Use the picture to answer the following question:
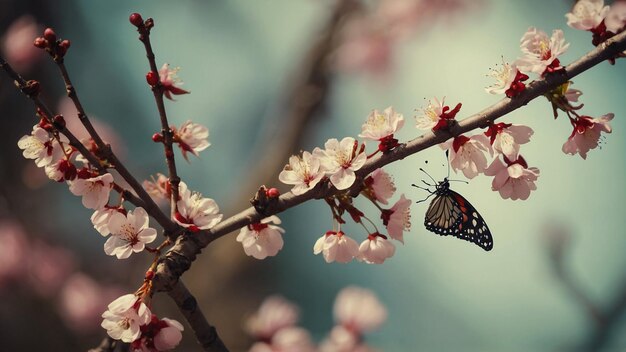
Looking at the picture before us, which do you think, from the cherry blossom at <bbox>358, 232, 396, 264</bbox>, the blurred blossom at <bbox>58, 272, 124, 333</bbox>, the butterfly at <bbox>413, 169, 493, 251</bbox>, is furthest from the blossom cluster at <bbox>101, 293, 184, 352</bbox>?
the blurred blossom at <bbox>58, 272, 124, 333</bbox>

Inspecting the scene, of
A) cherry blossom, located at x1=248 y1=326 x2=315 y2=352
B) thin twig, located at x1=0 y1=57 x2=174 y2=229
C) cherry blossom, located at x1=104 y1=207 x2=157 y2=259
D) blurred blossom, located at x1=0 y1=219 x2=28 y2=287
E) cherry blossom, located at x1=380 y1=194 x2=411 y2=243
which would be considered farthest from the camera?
blurred blossom, located at x1=0 y1=219 x2=28 y2=287

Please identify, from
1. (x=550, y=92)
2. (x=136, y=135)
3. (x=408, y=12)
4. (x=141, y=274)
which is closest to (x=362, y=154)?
(x=550, y=92)

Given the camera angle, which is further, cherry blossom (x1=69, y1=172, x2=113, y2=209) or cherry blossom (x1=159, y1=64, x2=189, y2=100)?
cherry blossom (x1=159, y1=64, x2=189, y2=100)

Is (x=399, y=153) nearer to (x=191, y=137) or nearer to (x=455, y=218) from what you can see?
(x=455, y=218)

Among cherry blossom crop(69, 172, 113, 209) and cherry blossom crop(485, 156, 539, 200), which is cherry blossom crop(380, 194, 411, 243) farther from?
cherry blossom crop(69, 172, 113, 209)

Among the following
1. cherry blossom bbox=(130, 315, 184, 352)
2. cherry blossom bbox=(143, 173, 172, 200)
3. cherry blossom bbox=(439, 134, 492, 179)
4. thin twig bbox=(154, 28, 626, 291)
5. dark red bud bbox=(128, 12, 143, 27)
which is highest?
dark red bud bbox=(128, 12, 143, 27)

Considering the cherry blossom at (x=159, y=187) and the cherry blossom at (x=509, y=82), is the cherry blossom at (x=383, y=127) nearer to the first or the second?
the cherry blossom at (x=509, y=82)

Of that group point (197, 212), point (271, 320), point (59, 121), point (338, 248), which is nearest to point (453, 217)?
point (338, 248)

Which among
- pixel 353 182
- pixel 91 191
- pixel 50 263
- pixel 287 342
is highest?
pixel 91 191
